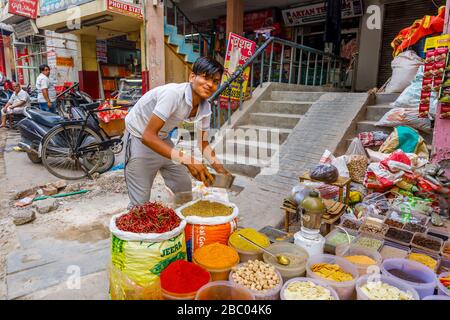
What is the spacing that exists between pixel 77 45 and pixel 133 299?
13544 mm

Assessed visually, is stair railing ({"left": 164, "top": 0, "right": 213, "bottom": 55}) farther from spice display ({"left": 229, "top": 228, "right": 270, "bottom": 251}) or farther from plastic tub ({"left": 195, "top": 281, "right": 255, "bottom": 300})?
plastic tub ({"left": 195, "top": 281, "right": 255, "bottom": 300})

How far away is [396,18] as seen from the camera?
803cm

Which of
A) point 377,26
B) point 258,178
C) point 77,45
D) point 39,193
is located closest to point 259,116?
point 258,178

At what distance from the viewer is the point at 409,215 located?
10.3 feet

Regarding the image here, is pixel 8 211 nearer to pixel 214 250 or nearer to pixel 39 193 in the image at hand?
pixel 39 193

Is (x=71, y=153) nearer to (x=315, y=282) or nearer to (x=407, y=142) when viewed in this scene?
(x=315, y=282)

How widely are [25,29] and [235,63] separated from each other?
542 inches

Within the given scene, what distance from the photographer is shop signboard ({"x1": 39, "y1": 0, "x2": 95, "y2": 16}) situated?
10.1m

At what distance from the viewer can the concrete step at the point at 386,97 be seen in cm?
521

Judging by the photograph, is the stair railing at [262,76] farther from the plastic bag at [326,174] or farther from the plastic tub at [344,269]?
the plastic tub at [344,269]

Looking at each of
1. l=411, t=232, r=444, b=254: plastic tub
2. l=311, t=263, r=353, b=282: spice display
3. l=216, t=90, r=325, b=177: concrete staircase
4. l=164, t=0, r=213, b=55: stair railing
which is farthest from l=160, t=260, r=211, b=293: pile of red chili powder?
l=164, t=0, r=213, b=55: stair railing

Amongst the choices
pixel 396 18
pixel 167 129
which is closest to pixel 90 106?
pixel 167 129

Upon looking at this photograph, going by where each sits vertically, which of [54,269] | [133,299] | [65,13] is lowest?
[54,269]
